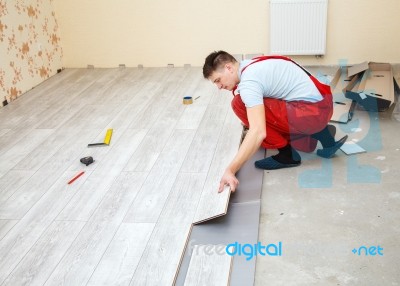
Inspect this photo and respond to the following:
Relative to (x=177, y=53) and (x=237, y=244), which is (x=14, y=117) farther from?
Result: (x=237, y=244)

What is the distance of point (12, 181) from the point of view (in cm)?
278

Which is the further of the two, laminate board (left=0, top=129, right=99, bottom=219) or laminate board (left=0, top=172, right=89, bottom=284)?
laminate board (left=0, top=129, right=99, bottom=219)

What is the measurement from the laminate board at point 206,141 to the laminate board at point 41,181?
784mm

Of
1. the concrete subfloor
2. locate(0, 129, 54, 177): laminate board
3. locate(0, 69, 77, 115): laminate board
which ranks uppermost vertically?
locate(0, 69, 77, 115): laminate board

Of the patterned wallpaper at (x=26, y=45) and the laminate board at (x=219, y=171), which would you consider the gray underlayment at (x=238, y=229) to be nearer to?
the laminate board at (x=219, y=171)

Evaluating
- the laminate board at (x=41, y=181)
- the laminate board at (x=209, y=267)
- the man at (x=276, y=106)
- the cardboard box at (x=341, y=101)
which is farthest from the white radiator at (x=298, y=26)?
the laminate board at (x=209, y=267)

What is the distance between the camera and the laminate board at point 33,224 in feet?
6.93

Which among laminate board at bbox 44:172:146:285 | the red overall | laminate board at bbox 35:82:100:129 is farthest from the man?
laminate board at bbox 35:82:100:129

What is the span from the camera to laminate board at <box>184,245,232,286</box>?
74.5 inches

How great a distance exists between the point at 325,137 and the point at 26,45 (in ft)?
10.2

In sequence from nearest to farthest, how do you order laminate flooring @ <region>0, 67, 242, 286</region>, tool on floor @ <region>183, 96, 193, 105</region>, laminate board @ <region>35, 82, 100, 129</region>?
laminate flooring @ <region>0, 67, 242, 286</region> < laminate board @ <region>35, 82, 100, 129</region> < tool on floor @ <region>183, 96, 193, 105</region>

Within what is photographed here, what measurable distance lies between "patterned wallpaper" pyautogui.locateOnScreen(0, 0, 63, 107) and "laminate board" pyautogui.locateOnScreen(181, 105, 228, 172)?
1.91m

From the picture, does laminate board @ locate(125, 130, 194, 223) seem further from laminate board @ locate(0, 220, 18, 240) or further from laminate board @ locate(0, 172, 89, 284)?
laminate board @ locate(0, 220, 18, 240)

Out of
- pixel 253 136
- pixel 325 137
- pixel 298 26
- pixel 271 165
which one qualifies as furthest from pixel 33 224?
pixel 298 26
